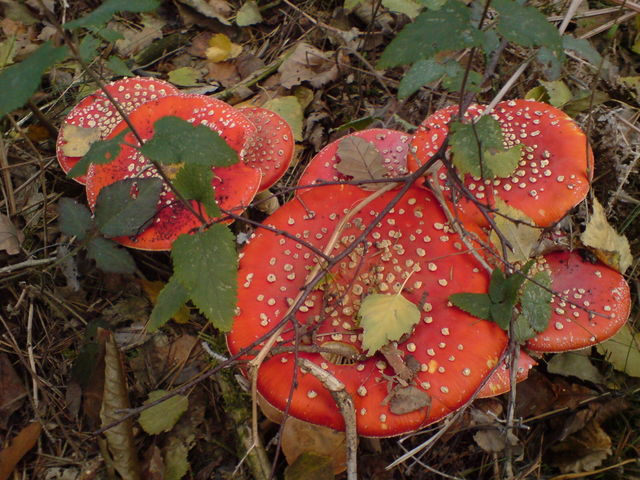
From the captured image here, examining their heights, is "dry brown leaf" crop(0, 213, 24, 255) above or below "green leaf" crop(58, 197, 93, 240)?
below

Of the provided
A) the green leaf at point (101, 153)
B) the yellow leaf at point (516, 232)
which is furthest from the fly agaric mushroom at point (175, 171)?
the yellow leaf at point (516, 232)

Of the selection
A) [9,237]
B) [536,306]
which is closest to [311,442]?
[536,306]

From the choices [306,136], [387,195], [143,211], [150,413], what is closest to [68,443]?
[150,413]

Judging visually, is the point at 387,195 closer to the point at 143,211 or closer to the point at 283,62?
the point at 143,211

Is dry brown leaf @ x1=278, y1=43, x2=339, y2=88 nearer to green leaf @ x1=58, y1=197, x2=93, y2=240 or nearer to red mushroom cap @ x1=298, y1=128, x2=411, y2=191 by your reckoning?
red mushroom cap @ x1=298, y1=128, x2=411, y2=191

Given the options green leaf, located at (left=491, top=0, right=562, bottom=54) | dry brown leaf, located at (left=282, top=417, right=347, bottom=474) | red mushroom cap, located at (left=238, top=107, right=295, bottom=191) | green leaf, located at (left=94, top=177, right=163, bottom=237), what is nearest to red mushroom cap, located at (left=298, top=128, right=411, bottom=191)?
red mushroom cap, located at (left=238, top=107, right=295, bottom=191)

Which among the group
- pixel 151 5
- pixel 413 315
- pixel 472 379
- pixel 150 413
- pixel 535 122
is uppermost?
pixel 151 5
